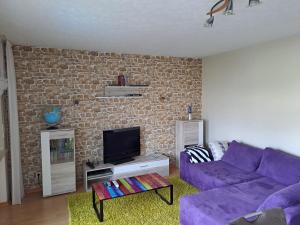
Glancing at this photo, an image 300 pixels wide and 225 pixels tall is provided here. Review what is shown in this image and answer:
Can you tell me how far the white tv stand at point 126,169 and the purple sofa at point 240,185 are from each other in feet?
1.43

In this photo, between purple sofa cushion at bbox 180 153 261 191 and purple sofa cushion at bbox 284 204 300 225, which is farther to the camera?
purple sofa cushion at bbox 180 153 261 191

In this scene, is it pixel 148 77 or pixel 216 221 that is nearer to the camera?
pixel 216 221

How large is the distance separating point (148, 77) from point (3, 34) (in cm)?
263

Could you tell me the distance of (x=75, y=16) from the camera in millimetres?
2439

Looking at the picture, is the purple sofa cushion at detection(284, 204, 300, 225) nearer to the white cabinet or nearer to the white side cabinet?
the white cabinet

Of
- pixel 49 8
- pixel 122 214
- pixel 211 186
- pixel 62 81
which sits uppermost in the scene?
pixel 49 8

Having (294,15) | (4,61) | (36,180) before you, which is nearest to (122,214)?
(36,180)

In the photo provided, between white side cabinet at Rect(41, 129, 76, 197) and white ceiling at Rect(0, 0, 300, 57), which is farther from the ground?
white ceiling at Rect(0, 0, 300, 57)

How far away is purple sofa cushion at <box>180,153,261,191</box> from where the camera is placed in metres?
3.47

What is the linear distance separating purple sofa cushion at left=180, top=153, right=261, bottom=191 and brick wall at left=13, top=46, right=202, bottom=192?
3.32 ft

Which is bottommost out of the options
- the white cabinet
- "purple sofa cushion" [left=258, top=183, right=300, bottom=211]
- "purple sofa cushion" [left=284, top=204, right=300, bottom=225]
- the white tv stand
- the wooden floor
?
the wooden floor

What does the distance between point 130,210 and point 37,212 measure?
4.33ft

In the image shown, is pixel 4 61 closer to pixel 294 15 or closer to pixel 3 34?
pixel 3 34

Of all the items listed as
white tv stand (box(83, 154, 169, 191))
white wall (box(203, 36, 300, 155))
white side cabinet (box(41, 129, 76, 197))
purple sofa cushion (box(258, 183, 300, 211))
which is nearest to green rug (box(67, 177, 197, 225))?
white side cabinet (box(41, 129, 76, 197))
